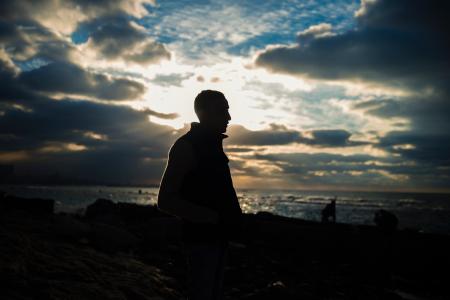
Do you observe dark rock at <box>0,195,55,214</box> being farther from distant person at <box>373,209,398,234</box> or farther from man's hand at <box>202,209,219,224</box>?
man's hand at <box>202,209,219,224</box>

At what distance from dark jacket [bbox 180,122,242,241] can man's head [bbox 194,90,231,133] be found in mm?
76

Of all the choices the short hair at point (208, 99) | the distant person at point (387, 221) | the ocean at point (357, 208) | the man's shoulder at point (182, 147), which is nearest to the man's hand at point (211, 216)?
the man's shoulder at point (182, 147)

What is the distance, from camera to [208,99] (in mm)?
2387

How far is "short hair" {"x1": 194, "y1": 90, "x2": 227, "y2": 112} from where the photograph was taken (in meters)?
2.38

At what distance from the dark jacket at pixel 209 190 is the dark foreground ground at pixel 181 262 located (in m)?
2.57

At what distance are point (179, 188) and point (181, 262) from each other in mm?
8087

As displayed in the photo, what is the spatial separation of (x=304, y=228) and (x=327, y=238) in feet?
4.99

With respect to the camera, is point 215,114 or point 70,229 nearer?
point 215,114

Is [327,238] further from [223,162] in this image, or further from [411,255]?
[223,162]

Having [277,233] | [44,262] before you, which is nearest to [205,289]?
[44,262]

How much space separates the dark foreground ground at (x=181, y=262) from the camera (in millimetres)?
4629

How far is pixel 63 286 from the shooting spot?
414cm

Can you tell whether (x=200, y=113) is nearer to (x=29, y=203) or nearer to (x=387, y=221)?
(x=387, y=221)

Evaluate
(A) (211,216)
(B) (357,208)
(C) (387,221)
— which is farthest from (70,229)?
(B) (357,208)
